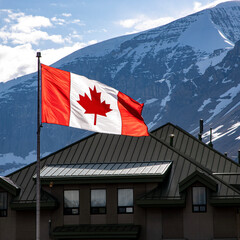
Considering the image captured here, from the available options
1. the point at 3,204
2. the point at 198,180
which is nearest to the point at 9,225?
the point at 3,204

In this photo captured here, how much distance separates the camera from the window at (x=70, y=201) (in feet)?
125

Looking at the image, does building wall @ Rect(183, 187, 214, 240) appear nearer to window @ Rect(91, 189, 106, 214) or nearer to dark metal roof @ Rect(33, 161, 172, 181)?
dark metal roof @ Rect(33, 161, 172, 181)

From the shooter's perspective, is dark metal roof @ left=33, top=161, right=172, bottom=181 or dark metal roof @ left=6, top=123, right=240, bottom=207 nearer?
dark metal roof @ left=33, top=161, right=172, bottom=181

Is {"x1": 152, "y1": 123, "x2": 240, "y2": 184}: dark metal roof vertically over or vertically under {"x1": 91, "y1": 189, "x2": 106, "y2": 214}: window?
over

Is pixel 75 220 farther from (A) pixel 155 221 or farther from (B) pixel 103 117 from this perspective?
(B) pixel 103 117

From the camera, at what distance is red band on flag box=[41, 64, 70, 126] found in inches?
1042

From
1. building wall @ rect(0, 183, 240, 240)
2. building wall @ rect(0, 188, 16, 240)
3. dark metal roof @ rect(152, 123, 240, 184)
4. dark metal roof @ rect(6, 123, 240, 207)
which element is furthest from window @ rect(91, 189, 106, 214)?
dark metal roof @ rect(152, 123, 240, 184)

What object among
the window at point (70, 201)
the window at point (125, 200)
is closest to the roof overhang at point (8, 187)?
the window at point (70, 201)

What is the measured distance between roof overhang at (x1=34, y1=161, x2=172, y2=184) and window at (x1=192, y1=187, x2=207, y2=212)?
2.02m

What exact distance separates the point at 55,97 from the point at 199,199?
13337 millimetres

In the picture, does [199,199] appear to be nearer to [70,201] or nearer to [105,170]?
[105,170]

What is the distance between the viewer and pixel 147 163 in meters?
39.3

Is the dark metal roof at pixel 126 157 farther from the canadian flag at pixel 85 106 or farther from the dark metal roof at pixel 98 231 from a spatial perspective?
the canadian flag at pixel 85 106

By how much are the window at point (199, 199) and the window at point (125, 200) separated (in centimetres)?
365
